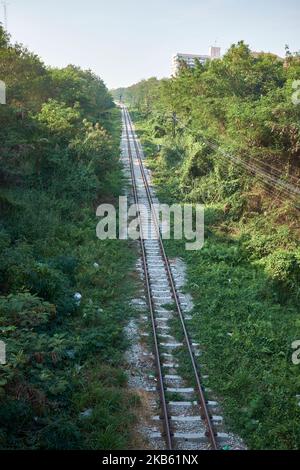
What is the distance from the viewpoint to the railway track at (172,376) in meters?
8.47

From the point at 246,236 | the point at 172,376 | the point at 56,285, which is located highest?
the point at 246,236

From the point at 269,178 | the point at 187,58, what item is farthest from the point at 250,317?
the point at 187,58

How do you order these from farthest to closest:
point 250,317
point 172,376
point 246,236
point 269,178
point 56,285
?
point 269,178 < point 246,236 < point 250,317 < point 56,285 < point 172,376

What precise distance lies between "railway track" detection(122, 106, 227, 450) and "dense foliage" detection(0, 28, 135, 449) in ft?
2.69

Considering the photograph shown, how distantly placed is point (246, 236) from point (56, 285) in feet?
31.7

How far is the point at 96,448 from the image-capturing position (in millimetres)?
7949

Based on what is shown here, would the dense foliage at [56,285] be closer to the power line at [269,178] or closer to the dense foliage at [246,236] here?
the dense foliage at [246,236]

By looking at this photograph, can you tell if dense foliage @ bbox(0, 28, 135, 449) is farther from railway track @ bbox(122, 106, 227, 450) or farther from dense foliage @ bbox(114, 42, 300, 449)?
dense foliage @ bbox(114, 42, 300, 449)

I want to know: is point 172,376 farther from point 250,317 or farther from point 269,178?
point 269,178

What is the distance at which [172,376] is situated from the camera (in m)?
10.4

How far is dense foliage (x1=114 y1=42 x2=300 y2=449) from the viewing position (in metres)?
9.71
